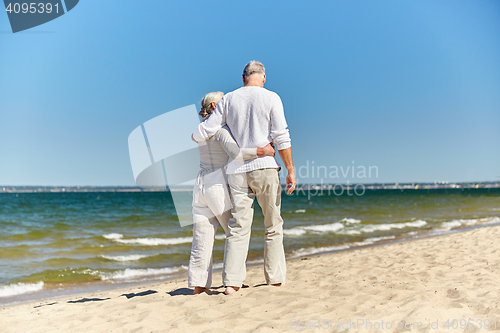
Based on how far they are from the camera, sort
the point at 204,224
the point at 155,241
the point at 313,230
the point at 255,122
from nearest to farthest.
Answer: the point at 255,122 → the point at 204,224 → the point at 155,241 → the point at 313,230

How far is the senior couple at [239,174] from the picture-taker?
2.84 m

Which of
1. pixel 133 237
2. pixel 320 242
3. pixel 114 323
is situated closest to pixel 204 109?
pixel 114 323

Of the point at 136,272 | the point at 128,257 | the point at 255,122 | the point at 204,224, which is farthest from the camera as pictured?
the point at 128,257

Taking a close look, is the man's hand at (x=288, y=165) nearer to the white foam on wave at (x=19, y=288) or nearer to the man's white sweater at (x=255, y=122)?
the man's white sweater at (x=255, y=122)

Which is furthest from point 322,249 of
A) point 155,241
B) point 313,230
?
point 155,241

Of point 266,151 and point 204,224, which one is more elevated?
point 266,151

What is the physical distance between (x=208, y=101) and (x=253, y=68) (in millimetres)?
500

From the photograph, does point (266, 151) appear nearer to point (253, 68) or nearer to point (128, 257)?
point (253, 68)

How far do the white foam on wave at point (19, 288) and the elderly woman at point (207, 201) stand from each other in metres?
3.94

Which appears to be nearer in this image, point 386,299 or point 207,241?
point 386,299

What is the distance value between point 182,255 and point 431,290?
6081 millimetres

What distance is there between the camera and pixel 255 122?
2842mm

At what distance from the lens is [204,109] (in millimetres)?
3148

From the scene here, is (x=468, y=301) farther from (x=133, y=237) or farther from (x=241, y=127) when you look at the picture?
(x=133, y=237)
